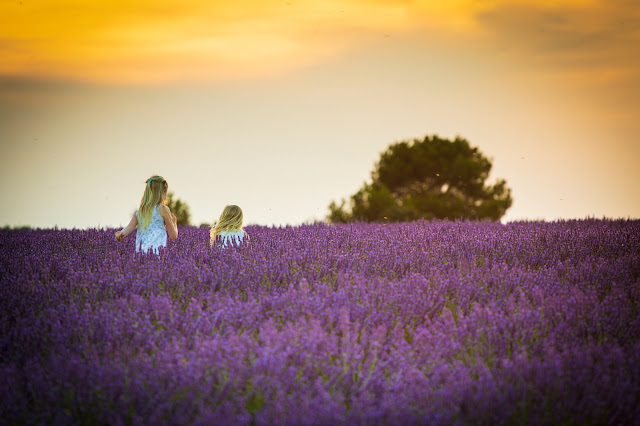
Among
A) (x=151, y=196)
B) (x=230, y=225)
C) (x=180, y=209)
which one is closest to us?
(x=151, y=196)

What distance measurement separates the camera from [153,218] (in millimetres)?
6918

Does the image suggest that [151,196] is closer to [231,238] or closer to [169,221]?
[169,221]

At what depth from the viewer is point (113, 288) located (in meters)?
5.05

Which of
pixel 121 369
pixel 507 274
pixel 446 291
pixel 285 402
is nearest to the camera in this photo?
pixel 285 402

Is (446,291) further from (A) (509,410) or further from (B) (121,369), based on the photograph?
(B) (121,369)

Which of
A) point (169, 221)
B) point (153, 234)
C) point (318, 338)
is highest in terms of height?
point (169, 221)

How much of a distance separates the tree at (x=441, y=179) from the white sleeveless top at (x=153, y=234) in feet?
67.7

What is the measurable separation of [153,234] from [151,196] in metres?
0.41

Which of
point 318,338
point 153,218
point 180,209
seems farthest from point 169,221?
point 180,209

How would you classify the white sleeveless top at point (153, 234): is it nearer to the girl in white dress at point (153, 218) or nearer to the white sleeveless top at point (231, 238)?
the girl in white dress at point (153, 218)

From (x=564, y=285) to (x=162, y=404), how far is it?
11.2ft

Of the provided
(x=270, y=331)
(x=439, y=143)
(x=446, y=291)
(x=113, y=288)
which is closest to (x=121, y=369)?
(x=270, y=331)

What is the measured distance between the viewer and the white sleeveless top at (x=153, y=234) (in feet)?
22.5

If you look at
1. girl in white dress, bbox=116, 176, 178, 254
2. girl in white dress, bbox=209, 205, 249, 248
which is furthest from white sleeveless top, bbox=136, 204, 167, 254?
girl in white dress, bbox=209, 205, 249, 248
